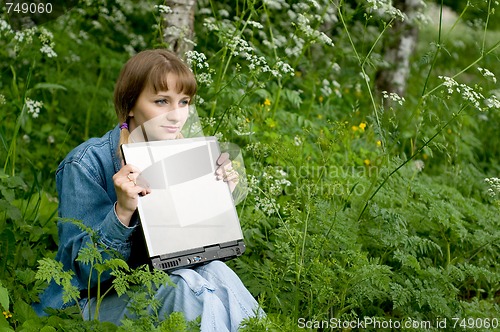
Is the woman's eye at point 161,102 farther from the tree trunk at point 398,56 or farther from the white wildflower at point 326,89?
the tree trunk at point 398,56

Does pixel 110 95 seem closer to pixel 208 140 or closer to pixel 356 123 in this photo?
pixel 356 123

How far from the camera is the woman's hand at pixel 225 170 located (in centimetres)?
255

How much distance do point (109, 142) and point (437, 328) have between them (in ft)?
4.74

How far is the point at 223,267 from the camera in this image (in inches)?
97.8

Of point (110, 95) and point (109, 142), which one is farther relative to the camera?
point (110, 95)

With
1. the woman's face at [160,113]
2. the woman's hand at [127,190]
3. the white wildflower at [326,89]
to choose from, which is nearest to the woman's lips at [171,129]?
the woman's face at [160,113]

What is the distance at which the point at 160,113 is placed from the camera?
2553mm

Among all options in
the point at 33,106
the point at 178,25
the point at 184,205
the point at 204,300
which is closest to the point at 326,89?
the point at 178,25

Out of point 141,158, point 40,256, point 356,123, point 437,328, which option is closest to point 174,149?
point 141,158

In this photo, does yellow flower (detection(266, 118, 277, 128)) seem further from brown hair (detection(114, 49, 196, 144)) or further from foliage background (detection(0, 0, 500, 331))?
brown hair (detection(114, 49, 196, 144))

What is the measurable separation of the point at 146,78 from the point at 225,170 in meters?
0.41

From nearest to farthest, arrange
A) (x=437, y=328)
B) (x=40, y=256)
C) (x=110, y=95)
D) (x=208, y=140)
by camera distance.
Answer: (x=208, y=140), (x=437, y=328), (x=40, y=256), (x=110, y=95)

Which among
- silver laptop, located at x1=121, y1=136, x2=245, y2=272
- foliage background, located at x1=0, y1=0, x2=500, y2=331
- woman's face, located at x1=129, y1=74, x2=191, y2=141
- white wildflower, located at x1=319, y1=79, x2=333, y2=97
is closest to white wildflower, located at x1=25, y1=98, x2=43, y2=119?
foliage background, located at x1=0, y1=0, x2=500, y2=331

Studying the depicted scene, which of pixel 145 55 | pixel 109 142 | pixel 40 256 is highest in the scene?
pixel 145 55
